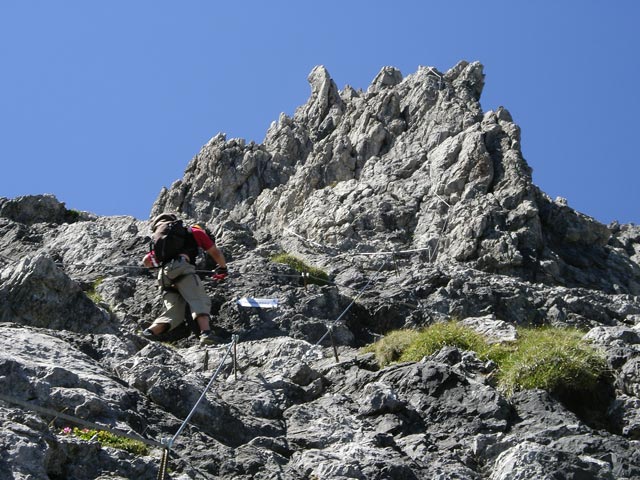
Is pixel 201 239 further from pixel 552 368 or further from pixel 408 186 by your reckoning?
pixel 408 186

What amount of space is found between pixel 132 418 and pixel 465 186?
30.6 metres

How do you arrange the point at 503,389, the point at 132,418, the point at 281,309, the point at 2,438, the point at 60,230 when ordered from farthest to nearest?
the point at 60,230 < the point at 281,309 < the point at 503,389 < the point at 132,418 < the point at 2,438

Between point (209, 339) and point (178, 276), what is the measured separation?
1.32 metres

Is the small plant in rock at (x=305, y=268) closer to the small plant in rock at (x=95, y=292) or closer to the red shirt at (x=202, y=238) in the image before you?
the red shirt at (x=202, y=238)

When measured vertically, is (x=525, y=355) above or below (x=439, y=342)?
below

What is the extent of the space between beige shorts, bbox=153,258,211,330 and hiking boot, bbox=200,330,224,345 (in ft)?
1.35

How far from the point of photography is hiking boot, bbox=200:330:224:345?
1648 centimetres

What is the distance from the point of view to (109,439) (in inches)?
401

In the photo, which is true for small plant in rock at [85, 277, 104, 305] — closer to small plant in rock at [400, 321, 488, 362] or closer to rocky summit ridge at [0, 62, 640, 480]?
rocky summit ridge at [0, 62, 640, 480]

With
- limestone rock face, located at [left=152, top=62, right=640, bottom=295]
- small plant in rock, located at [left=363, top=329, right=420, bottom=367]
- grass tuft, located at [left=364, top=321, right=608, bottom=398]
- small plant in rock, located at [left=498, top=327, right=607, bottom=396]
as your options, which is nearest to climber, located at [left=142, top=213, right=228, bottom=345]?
small plant in rock, located at [left=363, top=329, right=420, bottom=367]

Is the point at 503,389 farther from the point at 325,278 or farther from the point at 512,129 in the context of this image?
the point at 512,129

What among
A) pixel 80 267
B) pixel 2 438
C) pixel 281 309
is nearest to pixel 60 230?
pixel 80 267

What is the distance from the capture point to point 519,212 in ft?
120

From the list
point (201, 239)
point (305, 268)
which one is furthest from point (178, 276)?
point (305, 268)
